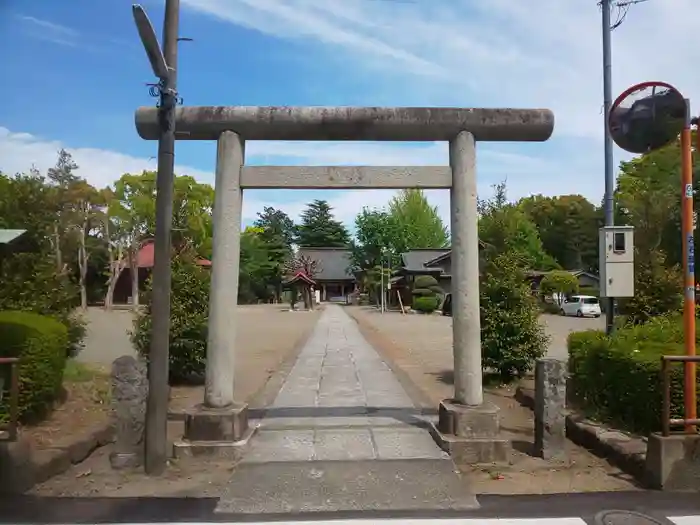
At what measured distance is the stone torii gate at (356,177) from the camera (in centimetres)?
623

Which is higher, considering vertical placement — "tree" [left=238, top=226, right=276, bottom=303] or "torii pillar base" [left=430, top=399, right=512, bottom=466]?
"tree" [left=238, top=226, right=276, bottom=303]

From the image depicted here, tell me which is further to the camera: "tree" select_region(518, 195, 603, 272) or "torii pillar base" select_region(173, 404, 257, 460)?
"tree" select_region(518, 195, 603, 272)

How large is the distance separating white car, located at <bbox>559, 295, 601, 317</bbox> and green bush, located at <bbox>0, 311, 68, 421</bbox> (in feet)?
114

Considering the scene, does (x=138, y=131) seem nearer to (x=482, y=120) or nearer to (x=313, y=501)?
(x=482, y=120)

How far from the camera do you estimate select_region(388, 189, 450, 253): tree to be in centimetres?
5959

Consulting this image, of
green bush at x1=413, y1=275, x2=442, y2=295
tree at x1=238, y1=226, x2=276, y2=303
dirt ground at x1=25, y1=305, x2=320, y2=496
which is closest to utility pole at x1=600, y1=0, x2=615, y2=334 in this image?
dirt ground at x1=25, y1=305, x2=320, y2=496

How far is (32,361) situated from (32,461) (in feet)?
5.54

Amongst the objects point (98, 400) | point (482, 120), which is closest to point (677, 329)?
point (482, 120)

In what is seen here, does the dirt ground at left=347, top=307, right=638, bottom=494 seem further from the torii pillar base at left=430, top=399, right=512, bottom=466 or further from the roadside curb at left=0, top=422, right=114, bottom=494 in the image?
the roadside curb at left=0, top=422, right=114, bottom=494

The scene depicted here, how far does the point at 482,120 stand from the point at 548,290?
1441 inches

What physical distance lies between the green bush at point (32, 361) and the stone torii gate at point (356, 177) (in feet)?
6.34

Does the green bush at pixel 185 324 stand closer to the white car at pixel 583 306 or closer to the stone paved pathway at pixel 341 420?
the stone paved pathway at pixel 341 420

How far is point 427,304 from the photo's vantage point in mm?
42562

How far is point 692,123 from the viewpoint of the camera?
229 inches
